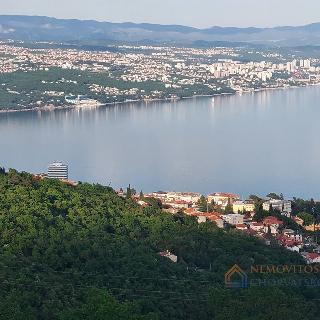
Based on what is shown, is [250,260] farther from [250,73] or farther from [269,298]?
[250,73]

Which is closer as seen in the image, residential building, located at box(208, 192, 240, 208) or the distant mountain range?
residential building, located at box(208, 192, 240, 208)

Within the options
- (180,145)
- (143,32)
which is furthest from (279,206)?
(143,32)

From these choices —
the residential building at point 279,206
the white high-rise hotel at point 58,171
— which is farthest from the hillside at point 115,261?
the white high-rise hotel at point 58,171

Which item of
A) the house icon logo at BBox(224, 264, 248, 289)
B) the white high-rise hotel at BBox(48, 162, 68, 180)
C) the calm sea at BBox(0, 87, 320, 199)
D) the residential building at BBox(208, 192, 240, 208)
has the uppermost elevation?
the house icon logo at BBox(224, 264, 248, 289)

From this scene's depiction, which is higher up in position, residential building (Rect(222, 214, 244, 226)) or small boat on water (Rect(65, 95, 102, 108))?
residential building (Rect(222, 214, 244, 226))

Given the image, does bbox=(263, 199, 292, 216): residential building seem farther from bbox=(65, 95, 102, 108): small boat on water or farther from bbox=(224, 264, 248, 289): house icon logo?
bbox=(65, 95, 102, 108): small boat on water

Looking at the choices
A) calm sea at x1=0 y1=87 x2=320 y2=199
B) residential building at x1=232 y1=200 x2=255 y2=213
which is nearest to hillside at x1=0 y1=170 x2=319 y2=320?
residential building at x1=232 y1=200 x2=255 y2=213
